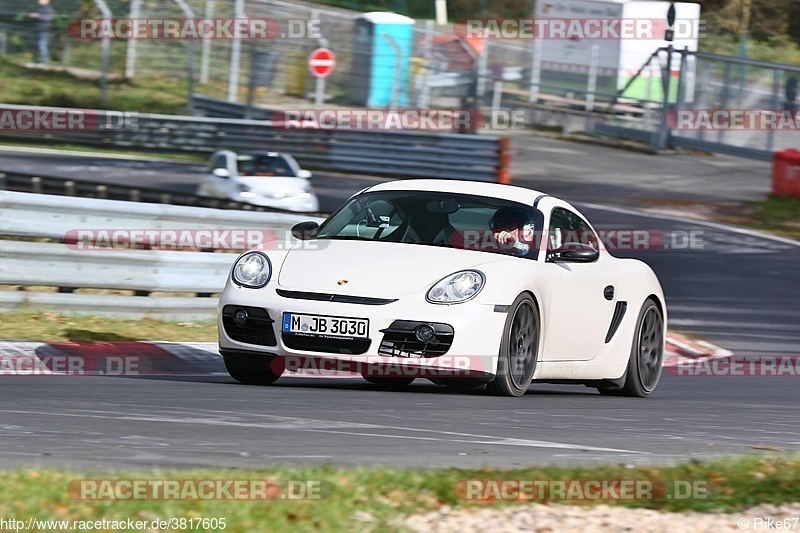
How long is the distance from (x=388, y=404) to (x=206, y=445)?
2.08 meters

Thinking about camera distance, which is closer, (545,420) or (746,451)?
(746,451)

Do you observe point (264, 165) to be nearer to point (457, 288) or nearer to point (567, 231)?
point (567, 231)

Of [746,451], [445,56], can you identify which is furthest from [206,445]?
[445,56]

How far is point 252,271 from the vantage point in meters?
7.96

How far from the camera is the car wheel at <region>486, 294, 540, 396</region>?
25.4 ft

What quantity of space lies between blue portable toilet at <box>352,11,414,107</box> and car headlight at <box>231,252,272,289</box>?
23.6 m

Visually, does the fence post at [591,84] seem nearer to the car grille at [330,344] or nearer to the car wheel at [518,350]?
the car wheel at [518,350]

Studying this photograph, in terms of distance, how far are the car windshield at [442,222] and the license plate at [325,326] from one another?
38.0 inches

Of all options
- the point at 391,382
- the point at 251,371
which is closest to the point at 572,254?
the point at 391,382

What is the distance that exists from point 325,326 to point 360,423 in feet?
4.10

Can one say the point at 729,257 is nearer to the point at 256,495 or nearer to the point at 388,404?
the point at 388,404

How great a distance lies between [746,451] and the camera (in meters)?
6.08

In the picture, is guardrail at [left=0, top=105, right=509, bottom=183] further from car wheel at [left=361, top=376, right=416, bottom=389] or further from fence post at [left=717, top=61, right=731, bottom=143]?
car wheel at [left=361, top=376, right=416, bottom=389]

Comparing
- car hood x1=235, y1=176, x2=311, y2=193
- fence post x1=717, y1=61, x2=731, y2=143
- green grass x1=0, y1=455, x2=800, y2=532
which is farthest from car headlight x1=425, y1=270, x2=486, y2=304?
fence post x1=717, y1=61, x2=731, y2=143
